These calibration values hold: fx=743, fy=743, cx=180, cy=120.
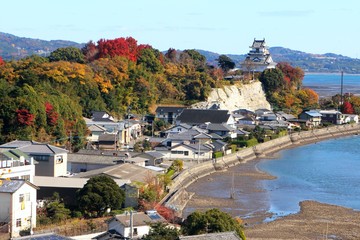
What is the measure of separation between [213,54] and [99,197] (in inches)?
5657

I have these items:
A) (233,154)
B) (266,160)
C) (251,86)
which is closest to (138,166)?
(233,154)

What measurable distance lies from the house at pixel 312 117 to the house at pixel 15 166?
22.4 metres

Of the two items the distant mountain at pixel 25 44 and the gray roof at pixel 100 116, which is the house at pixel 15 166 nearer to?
the gray roof at pixel 100 116

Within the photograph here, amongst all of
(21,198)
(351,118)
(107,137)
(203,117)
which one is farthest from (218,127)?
(21,198)

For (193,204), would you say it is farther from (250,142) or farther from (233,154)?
(250,142)

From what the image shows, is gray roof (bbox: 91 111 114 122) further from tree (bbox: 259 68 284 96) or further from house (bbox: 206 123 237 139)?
tree (bbox: 259 68 284 96)

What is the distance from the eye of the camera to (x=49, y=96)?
918 inches

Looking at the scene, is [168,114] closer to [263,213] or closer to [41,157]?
[41,157]

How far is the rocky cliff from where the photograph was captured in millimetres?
35156

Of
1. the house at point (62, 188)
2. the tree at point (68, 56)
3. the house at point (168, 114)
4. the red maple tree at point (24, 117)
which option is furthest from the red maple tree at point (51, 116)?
the tree at point (68, 56)

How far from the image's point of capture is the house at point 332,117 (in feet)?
124

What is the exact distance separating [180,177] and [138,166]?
1922 millimetres

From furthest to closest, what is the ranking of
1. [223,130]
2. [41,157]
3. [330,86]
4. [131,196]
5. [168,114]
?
[330,86] < [168,114] < [223,130] < [41,157] < [131,196]

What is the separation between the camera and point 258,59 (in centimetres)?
4306
